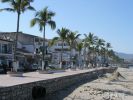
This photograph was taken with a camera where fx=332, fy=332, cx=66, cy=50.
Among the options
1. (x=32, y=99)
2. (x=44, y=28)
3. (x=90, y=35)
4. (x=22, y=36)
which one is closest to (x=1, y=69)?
(x=44, y=28)

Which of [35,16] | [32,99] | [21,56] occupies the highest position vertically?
[35,16]

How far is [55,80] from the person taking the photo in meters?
28.2

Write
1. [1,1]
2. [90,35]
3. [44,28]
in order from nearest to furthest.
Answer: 1. [1,1]
2. [44,28]
3. [90,35]

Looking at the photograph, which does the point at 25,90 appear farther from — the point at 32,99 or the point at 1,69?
the point at 1,69

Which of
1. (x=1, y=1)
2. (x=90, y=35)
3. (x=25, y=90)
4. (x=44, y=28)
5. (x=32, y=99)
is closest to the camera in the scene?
(x=25, y=90)

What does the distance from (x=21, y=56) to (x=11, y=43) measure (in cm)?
726

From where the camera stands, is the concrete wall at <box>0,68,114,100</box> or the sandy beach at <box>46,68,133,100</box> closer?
the concrete wall at <box>0,68,114,100</box>

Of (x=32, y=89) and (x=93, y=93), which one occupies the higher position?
(x=32, y=89)

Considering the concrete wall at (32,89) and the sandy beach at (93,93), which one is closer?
the concrete wall at (32,89)

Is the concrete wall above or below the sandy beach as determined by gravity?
above

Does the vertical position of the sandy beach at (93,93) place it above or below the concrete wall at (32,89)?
below

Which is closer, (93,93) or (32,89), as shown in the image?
(32,89)

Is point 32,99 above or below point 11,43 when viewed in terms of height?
below

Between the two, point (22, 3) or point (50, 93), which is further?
point (22, 3)
